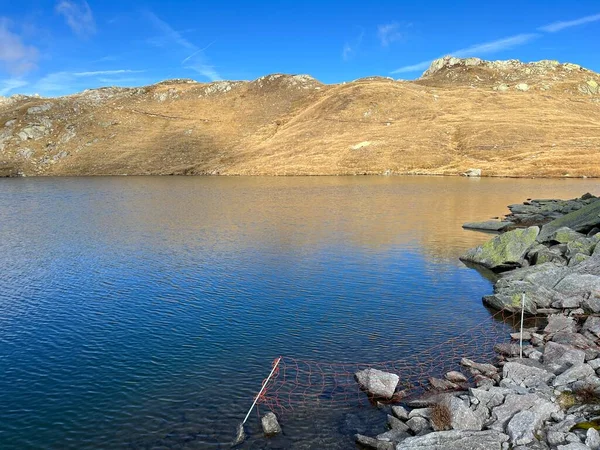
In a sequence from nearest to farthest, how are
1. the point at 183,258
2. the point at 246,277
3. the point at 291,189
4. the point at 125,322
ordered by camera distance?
the point at 125,322 → the point at 246,277 → the point at 183,258 → the point at 291,189

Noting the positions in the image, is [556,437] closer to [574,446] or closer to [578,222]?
[574,446]

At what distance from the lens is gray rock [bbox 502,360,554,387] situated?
731 inches

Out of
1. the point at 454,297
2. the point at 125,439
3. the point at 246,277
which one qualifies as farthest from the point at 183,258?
the point at 125,439

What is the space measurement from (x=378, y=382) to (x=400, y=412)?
209 centimetres

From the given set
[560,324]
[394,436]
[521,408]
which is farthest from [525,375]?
[560,324]

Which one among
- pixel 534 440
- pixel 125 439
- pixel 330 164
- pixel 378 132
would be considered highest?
pixel 378 132

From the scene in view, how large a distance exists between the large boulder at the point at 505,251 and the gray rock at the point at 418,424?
25872 mm

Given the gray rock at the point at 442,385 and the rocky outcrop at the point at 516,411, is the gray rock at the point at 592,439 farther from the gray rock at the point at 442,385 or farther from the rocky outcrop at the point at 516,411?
the gray rock at the point at 442,385

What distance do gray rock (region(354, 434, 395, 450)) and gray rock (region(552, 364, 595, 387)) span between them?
713 centimetres

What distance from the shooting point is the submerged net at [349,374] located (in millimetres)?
19109

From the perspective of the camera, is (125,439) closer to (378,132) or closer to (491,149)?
(491,149)

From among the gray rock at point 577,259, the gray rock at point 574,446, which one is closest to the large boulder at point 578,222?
the gray rock at point 577,259

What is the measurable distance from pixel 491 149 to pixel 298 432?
15199 centimetres

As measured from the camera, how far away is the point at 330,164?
157 metres
